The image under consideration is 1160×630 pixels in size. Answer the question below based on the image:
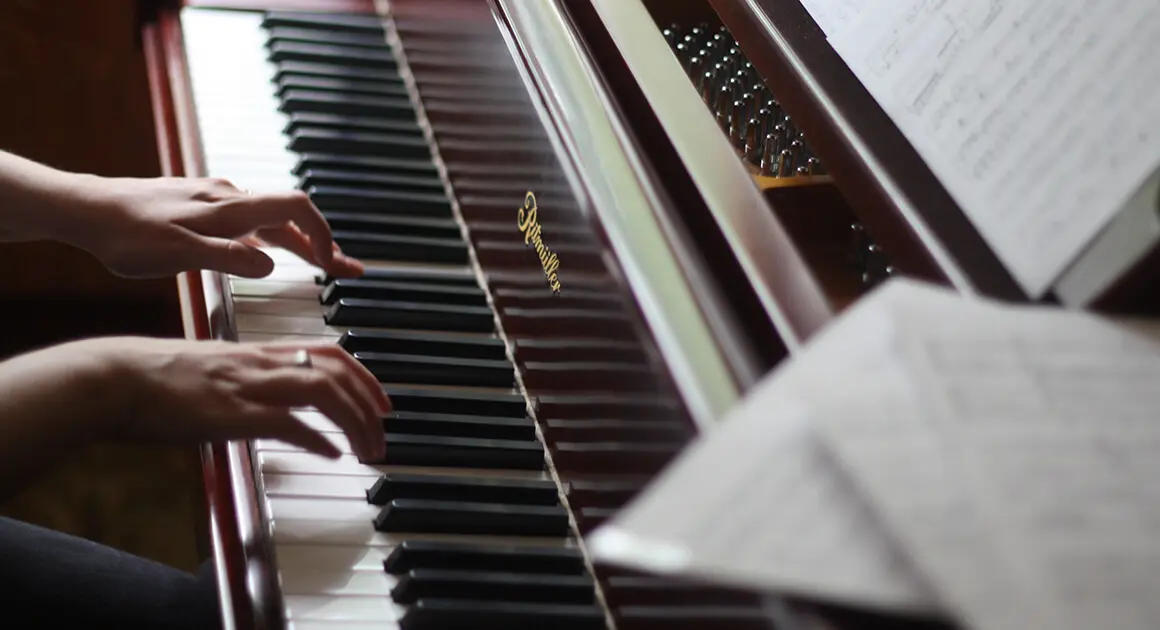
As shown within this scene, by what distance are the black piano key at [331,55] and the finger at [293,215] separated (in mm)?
537

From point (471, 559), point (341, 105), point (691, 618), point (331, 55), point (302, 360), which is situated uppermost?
point (331, 55)

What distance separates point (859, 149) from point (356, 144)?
84 centimetres

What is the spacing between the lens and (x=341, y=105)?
1.91 m

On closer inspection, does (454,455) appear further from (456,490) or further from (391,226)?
(391,226)

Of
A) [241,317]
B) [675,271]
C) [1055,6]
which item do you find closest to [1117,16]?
[1055,6]

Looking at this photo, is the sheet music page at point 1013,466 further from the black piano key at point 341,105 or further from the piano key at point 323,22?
the piano key at point 323,22

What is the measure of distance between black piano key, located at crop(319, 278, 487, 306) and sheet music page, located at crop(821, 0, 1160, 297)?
58 centimetres

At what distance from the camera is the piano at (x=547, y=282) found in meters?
1.10

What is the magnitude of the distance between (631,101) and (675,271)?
1.03 feet

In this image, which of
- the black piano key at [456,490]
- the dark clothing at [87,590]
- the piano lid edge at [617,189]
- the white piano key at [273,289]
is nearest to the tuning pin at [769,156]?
the piano lid edge at [617,189]

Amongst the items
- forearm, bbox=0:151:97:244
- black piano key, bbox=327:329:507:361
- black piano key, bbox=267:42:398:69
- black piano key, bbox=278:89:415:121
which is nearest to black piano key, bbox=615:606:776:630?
black piano key, bbox=327:329:507:361

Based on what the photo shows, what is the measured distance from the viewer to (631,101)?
1.37 metres

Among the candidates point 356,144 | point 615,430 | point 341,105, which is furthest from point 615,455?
point 341,105

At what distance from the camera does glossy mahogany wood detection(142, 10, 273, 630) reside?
A: 45.4 inches
